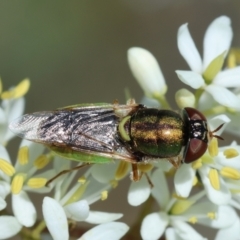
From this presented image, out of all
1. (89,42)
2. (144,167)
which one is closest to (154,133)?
(144,167)

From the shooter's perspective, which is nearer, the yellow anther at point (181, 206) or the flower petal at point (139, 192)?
the flower petal at point (139, 192)

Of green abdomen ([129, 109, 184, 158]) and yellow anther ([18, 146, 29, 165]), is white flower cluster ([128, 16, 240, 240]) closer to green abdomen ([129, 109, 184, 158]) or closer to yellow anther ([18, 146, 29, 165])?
green abdomen ([129, 109, 184, 158])

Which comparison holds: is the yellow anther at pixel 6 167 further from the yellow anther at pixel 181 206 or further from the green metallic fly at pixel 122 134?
the yellow anther at pixel 181 206

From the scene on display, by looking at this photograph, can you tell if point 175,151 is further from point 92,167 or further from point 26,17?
point 26,17

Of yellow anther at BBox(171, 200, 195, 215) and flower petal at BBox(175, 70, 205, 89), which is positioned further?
yellow anther at BBox(171, 200, 195, 215)

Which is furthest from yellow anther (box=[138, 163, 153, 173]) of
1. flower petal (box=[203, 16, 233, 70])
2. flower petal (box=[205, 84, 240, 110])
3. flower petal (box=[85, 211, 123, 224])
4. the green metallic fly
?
flower petal (box=[203, 16, 233, 70])

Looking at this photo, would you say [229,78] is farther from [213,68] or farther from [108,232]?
[108,232]

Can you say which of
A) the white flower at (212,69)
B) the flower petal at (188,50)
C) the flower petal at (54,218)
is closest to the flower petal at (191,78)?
the white flower at (212,69)
